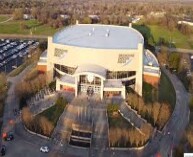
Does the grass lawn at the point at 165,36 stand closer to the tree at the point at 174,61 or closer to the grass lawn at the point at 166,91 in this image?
the tree at the point at 174,61

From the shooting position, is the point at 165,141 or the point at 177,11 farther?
the point at 177,11

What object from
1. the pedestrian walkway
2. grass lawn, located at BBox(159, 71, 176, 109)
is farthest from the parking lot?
grass lawn, located at BBox(159, 71, 176, 109)

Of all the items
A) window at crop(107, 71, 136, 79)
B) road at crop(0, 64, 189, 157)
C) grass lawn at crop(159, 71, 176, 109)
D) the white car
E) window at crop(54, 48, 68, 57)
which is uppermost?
window at crop(54, 48, 68, 57)

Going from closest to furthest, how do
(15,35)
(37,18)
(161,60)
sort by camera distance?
(161,60) < (15,35) < (37,18)

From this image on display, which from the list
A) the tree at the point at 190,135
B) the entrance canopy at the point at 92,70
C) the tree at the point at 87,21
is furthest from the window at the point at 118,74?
the tree at the point at 87,21

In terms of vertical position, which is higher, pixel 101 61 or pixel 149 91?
pixel 101 61

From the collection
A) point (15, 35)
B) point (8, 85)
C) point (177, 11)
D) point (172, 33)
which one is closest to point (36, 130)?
point (8, 85)

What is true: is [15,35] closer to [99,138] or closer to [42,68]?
[42,68]

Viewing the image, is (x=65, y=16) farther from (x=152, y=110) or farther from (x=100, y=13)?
(x=152, y=110)

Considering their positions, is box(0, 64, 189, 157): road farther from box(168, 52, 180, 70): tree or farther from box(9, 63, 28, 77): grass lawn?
box(168, 52, 180, 70): tree
